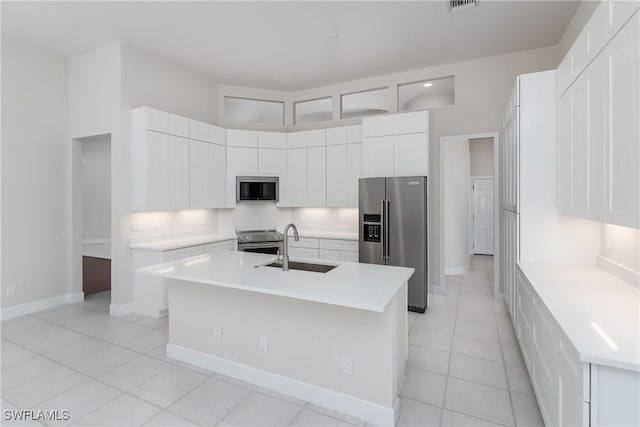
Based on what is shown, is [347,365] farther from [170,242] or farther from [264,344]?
[170,242]

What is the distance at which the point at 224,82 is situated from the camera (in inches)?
221

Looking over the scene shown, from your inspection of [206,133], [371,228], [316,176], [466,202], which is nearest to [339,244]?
[371,228]

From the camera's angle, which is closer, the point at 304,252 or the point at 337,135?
the point at 337,135

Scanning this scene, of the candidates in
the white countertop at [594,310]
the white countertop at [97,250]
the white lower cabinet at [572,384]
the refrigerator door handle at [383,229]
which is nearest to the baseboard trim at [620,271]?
the white countertop at [594,310]

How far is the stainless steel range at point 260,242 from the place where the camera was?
5227mm

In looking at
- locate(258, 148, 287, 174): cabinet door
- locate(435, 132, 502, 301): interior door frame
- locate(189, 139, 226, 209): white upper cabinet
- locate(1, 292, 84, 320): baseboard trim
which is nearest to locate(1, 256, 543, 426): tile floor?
locate(1, 292, 84, 320): baseboard trim

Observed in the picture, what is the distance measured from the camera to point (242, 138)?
5.39m

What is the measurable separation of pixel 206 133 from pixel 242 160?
0.73 meters

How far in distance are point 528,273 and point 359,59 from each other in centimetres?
363

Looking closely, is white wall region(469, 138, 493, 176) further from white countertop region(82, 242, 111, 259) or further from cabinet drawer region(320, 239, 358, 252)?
white countertop region(82, 242, 111, 259)

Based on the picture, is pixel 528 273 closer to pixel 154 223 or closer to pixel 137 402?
pixel 137 402

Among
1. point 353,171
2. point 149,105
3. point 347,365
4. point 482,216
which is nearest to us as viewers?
point 347,365

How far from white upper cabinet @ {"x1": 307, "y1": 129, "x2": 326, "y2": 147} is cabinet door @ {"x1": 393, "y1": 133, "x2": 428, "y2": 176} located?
131 cm

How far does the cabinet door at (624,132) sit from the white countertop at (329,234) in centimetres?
347
